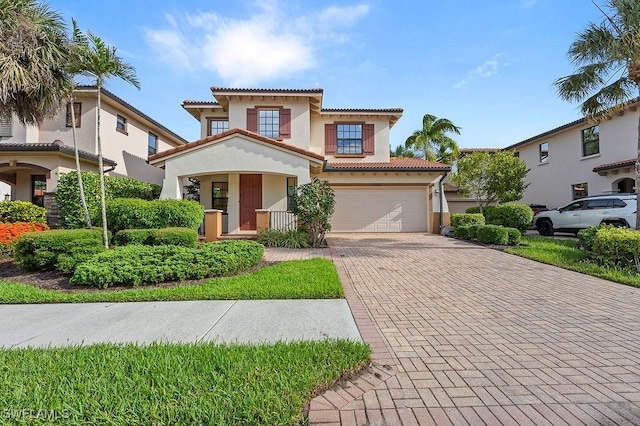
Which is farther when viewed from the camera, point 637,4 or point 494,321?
point 637,4

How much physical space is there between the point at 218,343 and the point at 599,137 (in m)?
22.5

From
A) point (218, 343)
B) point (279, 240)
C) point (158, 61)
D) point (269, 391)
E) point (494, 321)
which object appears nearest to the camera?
point (269, 391)

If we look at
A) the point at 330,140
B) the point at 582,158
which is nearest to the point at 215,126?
the point at 330,140

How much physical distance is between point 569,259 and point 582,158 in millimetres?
13574

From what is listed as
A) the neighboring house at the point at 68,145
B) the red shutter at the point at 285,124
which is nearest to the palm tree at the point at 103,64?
the neighboring house at the point at 68,145

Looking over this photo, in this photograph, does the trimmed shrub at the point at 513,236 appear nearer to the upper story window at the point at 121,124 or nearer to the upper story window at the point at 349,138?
the upper story window at the point at 349,138

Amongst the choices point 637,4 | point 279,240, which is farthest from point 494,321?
point 637,4

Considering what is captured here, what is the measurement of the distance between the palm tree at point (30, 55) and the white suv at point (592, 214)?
805 inches

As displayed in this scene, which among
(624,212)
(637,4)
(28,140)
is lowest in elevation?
(624,212)

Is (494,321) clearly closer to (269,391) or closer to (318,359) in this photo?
(318,359)

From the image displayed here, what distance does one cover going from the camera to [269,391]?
2.37 metres

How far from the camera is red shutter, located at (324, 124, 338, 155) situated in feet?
55.8

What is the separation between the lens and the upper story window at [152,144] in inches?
724

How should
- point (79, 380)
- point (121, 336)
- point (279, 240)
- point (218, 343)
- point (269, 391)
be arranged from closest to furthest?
point (269, 391), point (79, 380), point (218, 343), point (121, 336), point (279, 240)
